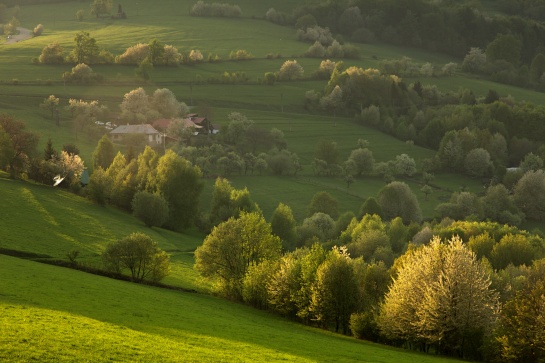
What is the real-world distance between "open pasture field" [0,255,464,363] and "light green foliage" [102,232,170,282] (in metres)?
5.99

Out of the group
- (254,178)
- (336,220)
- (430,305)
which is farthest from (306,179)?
(430,305)

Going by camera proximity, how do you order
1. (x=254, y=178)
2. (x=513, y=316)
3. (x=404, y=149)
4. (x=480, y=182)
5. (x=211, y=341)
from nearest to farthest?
(x=211, y=341) → (x=513, y=316) → (x=254, y=178) → (x=480, y=182) → (x=404, y=149)

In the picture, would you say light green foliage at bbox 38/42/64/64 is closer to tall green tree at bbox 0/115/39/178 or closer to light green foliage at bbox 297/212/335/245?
tall green tree at bbox 0/115/39/178

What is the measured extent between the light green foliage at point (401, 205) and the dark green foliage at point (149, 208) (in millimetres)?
42649

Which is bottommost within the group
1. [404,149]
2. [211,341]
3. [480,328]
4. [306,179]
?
[211,341]

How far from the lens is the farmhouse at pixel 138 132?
157m

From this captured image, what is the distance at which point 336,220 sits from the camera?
5197 inches

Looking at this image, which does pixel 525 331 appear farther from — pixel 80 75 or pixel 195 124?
pixel 80 75

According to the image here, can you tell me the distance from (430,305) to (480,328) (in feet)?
12.7

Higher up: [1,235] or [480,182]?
[480,182]

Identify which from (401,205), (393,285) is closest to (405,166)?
(401,205)

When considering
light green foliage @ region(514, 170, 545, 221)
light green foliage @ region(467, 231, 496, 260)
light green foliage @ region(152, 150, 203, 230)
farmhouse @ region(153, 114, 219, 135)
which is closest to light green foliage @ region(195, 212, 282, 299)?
light green foliage @ region(467, 231, 496, 260)

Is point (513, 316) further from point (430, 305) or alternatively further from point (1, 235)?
point (1, 235)

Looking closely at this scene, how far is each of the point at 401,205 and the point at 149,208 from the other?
1831 inches
